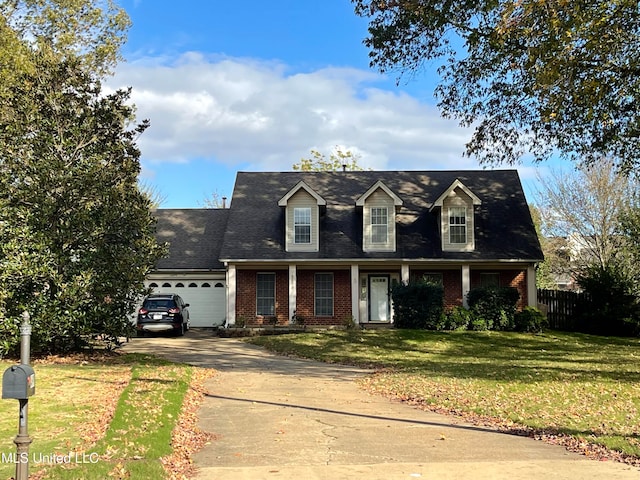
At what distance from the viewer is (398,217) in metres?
28.5

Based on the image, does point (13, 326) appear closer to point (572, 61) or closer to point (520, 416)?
point (520, 416)

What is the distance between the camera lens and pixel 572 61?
12.8 metres

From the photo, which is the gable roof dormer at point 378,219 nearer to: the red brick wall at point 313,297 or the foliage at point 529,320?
the red brick wall at point 313,297

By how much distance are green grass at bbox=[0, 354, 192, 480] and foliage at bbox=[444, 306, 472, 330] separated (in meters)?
13.4

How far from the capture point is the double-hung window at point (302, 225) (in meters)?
26.9

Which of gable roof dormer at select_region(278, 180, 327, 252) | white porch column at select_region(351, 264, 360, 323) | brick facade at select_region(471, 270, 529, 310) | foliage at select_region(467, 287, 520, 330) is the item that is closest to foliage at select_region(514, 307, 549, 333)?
foliage at select_region(467, 287, 520, 330)

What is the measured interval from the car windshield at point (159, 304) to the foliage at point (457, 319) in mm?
11079

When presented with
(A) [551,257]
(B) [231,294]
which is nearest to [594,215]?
(A) [551,257]

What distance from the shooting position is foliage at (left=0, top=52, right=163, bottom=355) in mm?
14781

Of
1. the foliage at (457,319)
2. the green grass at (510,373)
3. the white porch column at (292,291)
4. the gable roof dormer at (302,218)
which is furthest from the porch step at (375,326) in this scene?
the gable roof dormer at (302,218)

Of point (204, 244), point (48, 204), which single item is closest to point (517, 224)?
point (204, 244)

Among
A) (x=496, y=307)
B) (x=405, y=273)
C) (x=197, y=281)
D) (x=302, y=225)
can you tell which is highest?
(x=302, y=225)

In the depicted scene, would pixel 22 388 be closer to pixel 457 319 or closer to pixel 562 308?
pixel 457 319

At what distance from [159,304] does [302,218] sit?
7.21 meters
